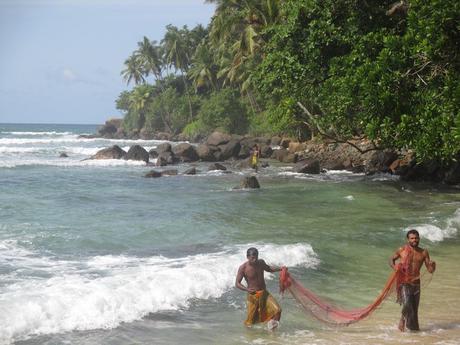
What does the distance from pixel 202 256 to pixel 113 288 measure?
10.7 feet

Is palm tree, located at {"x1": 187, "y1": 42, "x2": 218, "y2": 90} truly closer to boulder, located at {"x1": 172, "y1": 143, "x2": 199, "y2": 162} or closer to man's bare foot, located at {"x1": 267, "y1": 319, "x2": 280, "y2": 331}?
boulder, located at {"x1": 172, "y1": 143, "x2": 199, "y2": 162}

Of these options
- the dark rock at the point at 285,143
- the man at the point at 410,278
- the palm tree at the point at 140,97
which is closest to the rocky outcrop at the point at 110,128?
the palm tree at the point at 140,97

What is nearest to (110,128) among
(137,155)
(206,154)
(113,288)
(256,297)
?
(137,155)

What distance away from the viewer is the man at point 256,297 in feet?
26.3

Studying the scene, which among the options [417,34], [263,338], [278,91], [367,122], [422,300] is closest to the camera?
[263,338]

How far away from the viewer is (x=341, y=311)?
8.00 metres

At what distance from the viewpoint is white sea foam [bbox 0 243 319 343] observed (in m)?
8.41

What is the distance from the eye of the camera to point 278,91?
77.5 ft

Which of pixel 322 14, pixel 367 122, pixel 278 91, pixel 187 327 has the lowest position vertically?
pixel 187 327

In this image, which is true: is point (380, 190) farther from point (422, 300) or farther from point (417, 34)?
point (422, 300)

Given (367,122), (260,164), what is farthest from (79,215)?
(260,164)

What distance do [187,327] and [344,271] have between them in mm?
4500

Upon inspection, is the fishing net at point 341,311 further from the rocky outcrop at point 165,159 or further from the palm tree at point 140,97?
the palm tree at point 140,97

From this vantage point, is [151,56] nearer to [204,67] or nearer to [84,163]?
[204,67]
